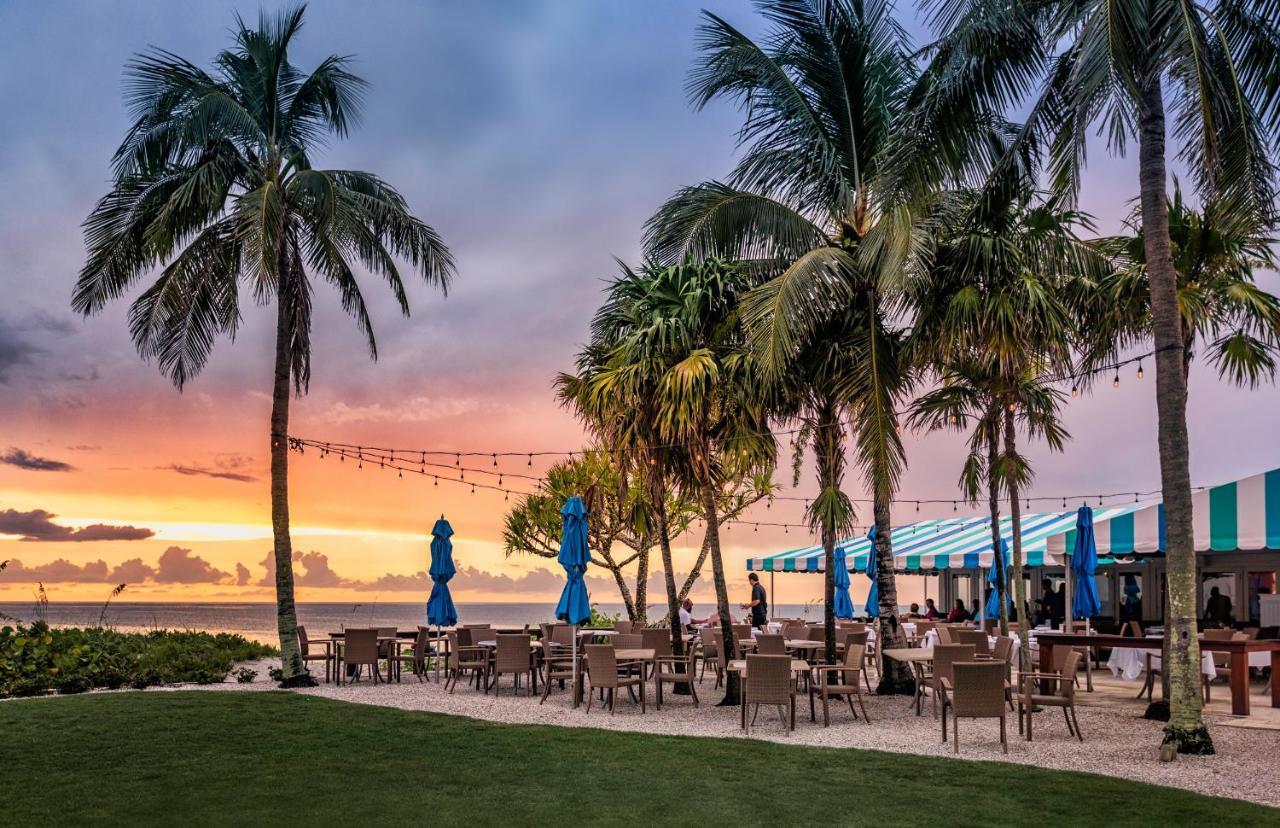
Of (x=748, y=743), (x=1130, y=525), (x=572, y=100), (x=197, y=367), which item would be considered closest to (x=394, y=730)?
(x=748, y=743)

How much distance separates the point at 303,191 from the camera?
16.5m

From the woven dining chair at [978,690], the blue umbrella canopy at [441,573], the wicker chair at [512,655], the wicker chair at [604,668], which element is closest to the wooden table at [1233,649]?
the woven dining chair at [978,690]

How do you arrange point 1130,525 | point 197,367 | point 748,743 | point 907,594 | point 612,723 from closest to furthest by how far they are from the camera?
1. point 748,743
2. point 612,723
3. point 197,367
4. point 1130,525
5. point 907,594

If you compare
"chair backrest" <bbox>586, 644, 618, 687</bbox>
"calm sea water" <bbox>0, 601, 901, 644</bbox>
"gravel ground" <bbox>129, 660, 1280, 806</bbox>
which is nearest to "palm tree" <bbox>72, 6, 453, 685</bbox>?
"gravel ground" <bbox>129, 660, 1280, 806</bbox>

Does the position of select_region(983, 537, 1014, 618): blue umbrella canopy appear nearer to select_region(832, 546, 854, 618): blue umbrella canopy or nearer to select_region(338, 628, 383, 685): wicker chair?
select_region(832, 546, 854, 618): blue umbrella canopy

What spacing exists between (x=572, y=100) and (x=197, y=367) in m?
7.73

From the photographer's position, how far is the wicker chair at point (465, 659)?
16.1 metres

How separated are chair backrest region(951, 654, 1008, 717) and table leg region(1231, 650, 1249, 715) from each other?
448 centimetres

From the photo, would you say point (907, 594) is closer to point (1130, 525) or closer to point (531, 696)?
point (1130, 525)

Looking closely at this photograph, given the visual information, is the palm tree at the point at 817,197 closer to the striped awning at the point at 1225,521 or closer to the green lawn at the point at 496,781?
the green lawn at the point at 496,781

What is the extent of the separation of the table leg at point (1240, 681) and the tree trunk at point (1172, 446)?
3.22 m

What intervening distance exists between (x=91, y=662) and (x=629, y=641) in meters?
8.22

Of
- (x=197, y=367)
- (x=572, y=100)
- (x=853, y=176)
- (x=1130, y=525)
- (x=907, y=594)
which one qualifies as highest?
(x=572, y=100)

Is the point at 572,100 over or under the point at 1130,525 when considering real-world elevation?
over
